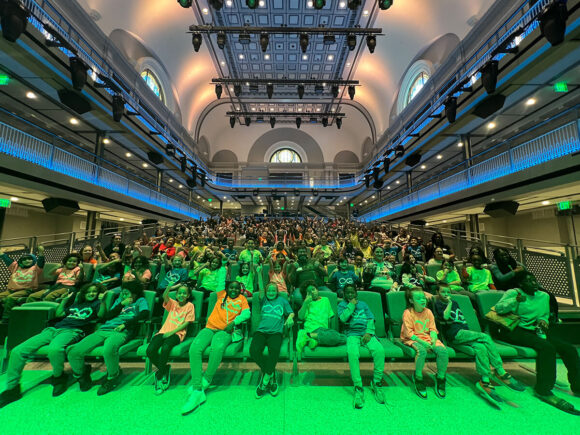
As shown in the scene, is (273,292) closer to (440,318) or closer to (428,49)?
(440,318)

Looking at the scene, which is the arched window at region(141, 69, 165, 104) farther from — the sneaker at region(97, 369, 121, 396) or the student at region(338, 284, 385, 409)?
the student at region(338, 284, 385, 409)

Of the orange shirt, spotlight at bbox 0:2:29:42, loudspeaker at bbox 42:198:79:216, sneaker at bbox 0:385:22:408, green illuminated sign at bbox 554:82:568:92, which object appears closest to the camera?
sneaker at bbox 0:385:22:408

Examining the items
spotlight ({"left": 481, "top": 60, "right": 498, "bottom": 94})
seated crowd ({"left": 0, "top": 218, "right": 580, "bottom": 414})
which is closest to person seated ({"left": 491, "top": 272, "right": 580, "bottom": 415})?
seated crowd ({"left": 0, "top": 218, "right": 580, "bottom": 414})

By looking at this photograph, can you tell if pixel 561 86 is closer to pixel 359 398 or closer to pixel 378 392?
pixel 378 392

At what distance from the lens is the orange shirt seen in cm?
304

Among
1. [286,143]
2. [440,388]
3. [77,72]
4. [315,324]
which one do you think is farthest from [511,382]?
[286,143]

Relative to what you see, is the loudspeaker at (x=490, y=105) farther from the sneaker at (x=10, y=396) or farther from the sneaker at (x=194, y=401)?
the sneaker at (x=10, y=396)

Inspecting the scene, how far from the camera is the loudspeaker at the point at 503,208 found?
881 centimetres

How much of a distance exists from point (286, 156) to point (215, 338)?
28.9m

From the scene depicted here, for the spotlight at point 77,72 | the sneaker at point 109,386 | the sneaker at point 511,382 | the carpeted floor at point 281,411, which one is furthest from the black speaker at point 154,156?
the sneaker at point 511,382

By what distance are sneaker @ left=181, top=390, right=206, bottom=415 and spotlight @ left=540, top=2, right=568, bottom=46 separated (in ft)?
31.3

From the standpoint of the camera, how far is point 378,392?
2568 millimetres

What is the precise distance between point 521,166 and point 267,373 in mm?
9748

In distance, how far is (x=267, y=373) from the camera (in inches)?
104
